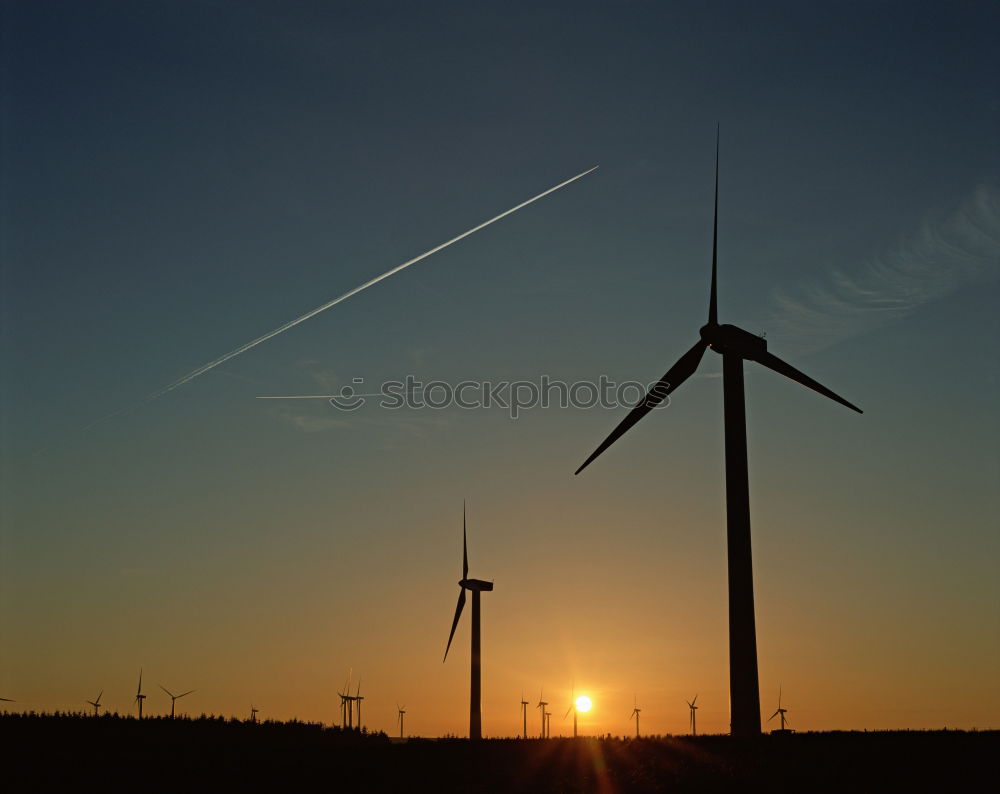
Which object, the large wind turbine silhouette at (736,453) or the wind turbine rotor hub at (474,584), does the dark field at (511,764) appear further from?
the wind turbine rotor hub at (474,584)

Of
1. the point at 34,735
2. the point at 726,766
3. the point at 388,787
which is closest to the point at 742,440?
the point at 726,766

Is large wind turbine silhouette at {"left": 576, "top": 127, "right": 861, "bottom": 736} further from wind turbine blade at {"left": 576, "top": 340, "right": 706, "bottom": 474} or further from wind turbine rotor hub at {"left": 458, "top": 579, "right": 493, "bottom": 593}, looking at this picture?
wind turbine rotor hub at {"left": 458, "top": 579, "right": 493, "bottom": 593}

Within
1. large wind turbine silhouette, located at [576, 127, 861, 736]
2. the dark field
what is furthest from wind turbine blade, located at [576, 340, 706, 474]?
the dark field

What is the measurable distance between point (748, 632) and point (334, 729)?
3486 centimetres

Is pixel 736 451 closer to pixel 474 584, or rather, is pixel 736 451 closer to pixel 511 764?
pixel 511 764

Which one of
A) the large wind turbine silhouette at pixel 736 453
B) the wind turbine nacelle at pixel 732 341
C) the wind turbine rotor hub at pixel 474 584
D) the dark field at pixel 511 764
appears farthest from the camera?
the wind turbine rotor hub at pixel 474 584

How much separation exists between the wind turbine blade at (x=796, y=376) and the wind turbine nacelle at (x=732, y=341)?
0.77 meters

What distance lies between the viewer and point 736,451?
60625 millimetres

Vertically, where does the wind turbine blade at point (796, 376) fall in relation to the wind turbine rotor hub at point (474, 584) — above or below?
above

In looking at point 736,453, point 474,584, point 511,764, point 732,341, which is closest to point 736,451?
point 736,453

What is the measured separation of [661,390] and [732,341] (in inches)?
225

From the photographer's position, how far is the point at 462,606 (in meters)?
123

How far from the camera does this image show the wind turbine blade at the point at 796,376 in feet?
225

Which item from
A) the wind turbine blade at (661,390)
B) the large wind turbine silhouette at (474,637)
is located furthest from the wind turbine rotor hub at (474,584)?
the wind turbine blade at (661,390)
